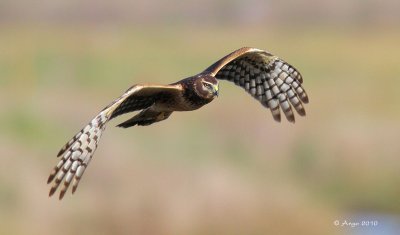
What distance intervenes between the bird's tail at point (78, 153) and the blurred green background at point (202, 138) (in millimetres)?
5073

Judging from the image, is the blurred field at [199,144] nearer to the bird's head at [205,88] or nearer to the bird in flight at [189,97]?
the bird in flight at [189,97]

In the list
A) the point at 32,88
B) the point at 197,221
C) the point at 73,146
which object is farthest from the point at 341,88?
the point at 73,146

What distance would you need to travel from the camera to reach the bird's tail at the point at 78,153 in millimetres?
10398

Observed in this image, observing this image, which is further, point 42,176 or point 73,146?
point 42,176

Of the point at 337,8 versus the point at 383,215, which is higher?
the point at 337,8

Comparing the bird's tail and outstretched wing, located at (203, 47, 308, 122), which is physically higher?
outstretched wing, located at (203, 47, 308, 122)

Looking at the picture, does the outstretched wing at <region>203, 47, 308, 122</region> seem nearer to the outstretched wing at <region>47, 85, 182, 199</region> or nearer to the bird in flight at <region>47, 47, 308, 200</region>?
the bird in flight at <region>47, 47, 308, 200</region>

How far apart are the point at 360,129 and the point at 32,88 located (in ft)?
15.0

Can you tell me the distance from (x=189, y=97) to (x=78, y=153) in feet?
3.83

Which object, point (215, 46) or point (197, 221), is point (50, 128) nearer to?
point (197, 221)

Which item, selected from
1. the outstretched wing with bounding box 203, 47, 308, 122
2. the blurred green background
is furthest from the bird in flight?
the blurred green background

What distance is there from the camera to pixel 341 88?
68.8ft

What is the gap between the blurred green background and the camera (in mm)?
16344

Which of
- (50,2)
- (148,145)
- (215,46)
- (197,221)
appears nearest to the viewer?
(197,221)
